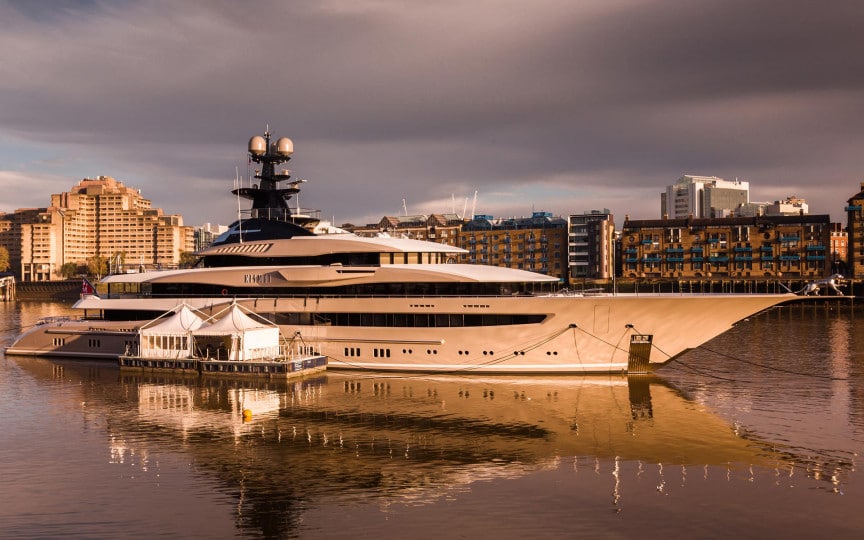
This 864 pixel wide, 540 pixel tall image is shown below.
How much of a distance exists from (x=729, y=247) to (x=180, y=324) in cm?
9140

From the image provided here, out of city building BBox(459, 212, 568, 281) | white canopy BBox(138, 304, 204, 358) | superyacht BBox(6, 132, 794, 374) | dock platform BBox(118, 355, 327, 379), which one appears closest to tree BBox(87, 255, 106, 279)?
city building BBox(459, 212, 568, 281)

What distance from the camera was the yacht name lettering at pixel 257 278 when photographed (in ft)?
124

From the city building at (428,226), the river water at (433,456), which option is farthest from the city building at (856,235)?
the river water at (433,456)

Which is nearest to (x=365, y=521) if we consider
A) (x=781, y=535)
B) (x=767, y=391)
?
(x=781, y=535)

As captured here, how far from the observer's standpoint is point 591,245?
11888 cm

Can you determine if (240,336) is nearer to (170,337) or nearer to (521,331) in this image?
(170,337)

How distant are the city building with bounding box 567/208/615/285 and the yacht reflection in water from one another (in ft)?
283

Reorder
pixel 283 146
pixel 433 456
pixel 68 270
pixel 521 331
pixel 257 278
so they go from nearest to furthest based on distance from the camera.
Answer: pixel 433 456, pixel 521 331, pixel 257 278, pixel 283 146, pixel 68 270

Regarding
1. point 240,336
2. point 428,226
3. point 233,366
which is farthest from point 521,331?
point 428,226

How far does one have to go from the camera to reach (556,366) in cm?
3288

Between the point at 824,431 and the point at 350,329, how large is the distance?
2085 cm

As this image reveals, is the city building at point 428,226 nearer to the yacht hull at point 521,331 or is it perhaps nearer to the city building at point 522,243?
the city building at point 522,243

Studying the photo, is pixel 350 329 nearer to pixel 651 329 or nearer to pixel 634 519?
pixel 651 329

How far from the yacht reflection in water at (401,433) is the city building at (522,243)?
294 ft
